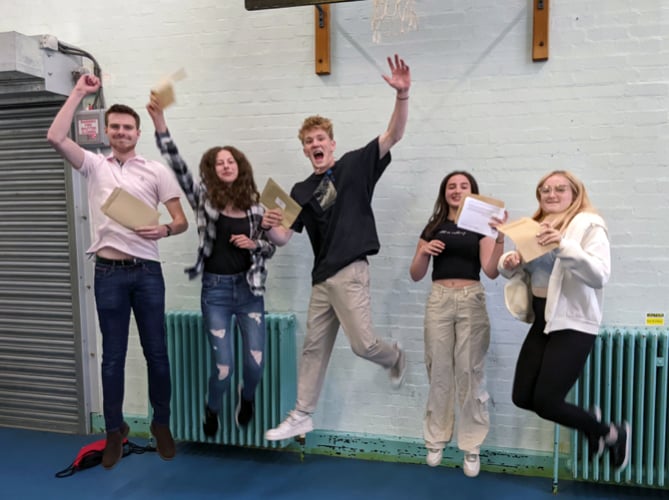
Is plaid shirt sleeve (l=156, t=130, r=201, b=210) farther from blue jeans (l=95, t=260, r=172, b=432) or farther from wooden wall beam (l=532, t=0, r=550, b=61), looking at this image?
wooden wall beam (l=532, t=0, r=550, b=61)

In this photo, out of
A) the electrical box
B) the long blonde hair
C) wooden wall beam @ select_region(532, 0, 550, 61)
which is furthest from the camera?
the electrical box

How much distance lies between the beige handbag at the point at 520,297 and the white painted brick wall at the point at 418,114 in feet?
2.03

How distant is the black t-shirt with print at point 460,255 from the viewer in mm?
2746

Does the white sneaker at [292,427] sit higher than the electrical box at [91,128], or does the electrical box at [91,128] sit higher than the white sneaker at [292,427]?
the electrical box at [91,128]

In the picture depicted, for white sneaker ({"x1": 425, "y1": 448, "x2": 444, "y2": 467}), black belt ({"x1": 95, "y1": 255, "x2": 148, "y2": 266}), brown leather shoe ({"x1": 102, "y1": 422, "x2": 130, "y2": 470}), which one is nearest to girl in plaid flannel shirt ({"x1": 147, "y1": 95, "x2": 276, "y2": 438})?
black belt ({"x1": 95, "y1": 255, "x2": 148, "y2": 266})

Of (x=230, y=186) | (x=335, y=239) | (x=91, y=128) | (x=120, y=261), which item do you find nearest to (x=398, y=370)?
(x=335, y=239)

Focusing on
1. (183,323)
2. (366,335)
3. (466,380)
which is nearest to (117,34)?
(183,323)

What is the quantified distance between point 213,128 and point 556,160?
2135 mm

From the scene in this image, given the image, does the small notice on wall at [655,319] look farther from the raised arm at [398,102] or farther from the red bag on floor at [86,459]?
the red bag on floor at [86,459]

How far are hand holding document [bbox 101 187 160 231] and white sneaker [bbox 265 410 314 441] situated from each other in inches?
49.0

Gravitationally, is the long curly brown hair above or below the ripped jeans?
above

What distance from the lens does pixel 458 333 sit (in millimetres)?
2727

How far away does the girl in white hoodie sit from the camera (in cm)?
220

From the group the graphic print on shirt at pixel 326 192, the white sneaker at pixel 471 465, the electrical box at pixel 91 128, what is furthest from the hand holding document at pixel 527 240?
the electrical box at pixel 91 128
